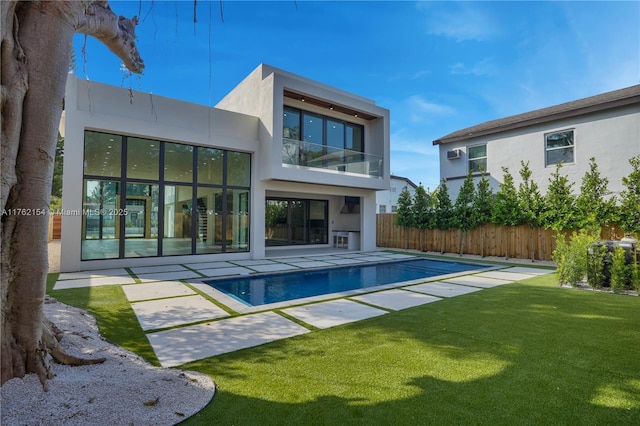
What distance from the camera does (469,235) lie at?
524 inches

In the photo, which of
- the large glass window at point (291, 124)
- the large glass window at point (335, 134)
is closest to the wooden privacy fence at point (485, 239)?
the large glass window at point (335, 134)

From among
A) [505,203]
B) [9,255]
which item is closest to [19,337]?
[9,255]

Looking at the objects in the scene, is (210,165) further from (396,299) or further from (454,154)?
(454,154)

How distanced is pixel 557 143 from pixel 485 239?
482 cm

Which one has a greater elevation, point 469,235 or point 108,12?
point 108,12

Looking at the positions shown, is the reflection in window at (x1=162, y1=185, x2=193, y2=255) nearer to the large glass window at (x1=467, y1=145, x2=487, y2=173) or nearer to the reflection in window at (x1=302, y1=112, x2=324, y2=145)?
the reflection in window at (x1=302, y1=112, x2=324, y2=145)

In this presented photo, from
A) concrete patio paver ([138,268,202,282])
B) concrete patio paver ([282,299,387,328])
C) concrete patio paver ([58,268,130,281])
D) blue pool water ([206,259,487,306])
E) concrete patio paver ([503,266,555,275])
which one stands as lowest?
blue pool water ([206,259,487,306])

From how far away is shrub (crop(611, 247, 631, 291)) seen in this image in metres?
6.45

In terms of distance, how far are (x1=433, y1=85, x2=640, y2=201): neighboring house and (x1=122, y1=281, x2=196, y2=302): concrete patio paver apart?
494 inches

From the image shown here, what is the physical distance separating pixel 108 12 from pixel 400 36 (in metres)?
10.5

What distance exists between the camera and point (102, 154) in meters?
9.09

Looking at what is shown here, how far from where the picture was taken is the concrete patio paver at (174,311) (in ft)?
14.8

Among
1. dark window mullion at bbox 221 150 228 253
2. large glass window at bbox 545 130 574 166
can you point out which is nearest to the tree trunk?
dark window mullion at bbox 221 150 228 253

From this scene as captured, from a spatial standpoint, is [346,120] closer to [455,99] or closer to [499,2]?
[499,2]
